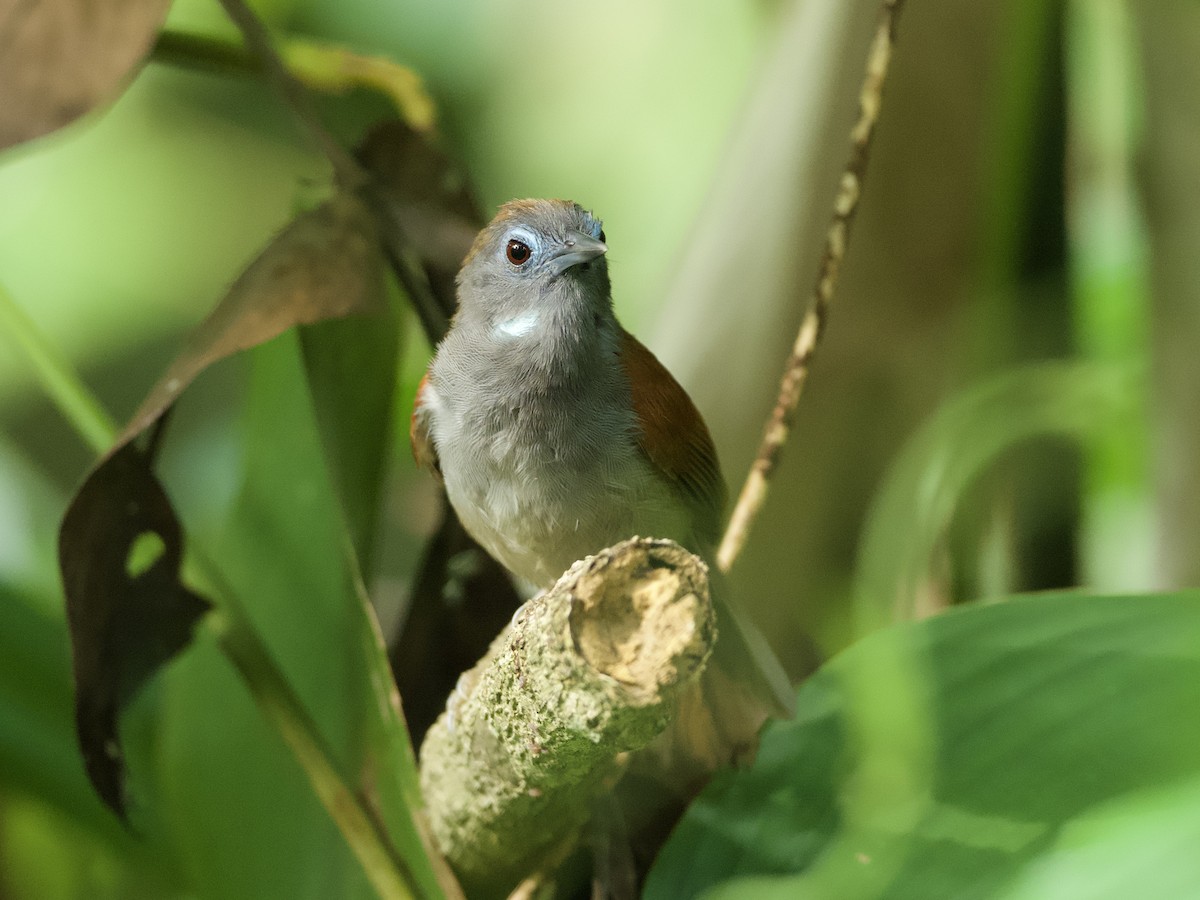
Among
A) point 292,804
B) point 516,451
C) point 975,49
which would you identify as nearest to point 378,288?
point 516,451

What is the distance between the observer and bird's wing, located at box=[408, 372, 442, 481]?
56.5 inches

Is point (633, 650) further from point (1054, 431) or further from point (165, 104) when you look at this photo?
point (165, 104)

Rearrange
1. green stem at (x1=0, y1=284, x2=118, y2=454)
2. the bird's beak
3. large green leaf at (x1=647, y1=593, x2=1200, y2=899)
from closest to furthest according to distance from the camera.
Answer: large green leaf at (x1=647, y1=593, x2=1200, y2=899)
the bird's beak
green stem at (x1=0, y1=284, x2=118, y2=454)

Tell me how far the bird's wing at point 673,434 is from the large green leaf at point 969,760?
29cm

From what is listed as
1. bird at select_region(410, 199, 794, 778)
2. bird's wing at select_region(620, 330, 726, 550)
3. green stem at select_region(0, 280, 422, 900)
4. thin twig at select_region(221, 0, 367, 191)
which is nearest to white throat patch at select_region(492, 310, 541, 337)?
bird at select_region(410, 199, 794, 778)

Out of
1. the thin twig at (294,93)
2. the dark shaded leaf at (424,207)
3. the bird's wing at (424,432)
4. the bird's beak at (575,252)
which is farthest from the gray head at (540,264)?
the thin twig at (294,93)

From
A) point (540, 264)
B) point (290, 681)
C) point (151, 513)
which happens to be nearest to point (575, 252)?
point (540, 264)

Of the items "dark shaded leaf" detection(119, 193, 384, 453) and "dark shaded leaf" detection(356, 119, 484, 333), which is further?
"dark shaded leaf" detection(356, 119, 484, 333)

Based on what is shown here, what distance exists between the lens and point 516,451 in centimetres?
131

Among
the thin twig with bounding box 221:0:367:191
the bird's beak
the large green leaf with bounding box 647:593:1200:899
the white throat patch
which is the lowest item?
the large green leaf with bounding box 647:593:1200:899

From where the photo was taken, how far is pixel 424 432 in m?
1.45

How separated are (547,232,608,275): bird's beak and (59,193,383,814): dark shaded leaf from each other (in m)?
0.30

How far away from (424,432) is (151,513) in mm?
405

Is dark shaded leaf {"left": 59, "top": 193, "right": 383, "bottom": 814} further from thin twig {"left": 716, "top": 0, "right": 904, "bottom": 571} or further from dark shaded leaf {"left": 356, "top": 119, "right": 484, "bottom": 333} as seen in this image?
thin twig {"left": 716, "top": 0, "right": 904, "bottom": 571}
